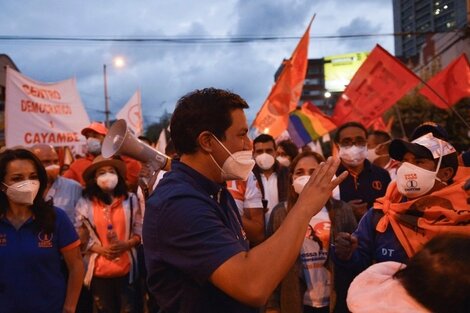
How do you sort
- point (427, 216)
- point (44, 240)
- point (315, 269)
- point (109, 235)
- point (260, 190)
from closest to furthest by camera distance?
1. point (427, 216)
2. point (44, 240)
3. point (315, 269)
4. point (109, 235)
5. point (260, 190)

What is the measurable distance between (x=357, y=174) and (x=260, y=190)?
1077 millimetres

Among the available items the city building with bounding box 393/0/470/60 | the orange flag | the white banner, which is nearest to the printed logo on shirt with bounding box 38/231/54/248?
the white banner

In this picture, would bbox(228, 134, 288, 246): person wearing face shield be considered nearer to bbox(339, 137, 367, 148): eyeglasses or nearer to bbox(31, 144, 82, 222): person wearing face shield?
bbox(339, 137, 367, 148): eyeglasses

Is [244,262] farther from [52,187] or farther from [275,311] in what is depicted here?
[52,187]

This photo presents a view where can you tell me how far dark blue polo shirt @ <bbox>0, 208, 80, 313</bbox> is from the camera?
10.3ft

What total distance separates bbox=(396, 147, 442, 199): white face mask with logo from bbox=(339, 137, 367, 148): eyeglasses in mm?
2147

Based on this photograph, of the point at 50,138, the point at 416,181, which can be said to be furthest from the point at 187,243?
the point at 50,138

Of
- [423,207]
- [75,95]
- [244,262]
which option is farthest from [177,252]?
[75,95]

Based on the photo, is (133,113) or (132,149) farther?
(133,113)

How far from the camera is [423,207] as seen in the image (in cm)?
294

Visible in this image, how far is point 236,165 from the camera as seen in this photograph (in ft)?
6.74

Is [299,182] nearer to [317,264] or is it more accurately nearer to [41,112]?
[317,264]

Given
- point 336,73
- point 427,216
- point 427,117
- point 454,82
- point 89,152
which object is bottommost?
point 427,216

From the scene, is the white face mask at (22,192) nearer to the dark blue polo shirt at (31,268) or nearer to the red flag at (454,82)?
the dark blue polo shirt at (31,268)
